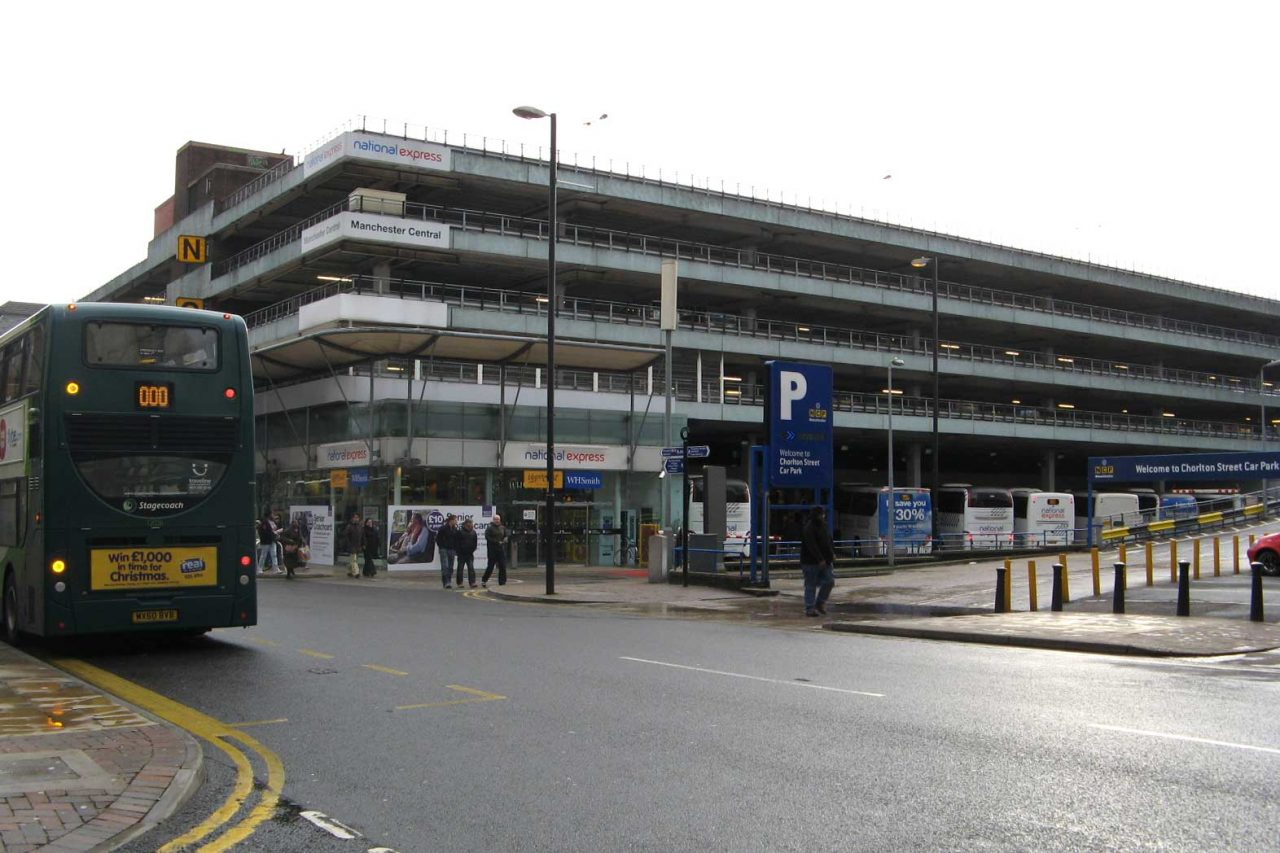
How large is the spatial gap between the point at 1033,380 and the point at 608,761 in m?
64.9

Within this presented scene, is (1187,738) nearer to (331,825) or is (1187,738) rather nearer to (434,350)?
(331,825)

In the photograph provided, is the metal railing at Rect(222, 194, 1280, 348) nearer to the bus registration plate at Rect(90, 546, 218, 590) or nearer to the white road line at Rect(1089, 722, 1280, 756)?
the bus registration plate at Rect(90, 546, 218, 590)

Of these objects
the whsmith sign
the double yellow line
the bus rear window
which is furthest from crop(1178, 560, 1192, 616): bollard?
the whsmith sign

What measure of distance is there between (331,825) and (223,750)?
225 centimetres

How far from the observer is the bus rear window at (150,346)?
40.5ft

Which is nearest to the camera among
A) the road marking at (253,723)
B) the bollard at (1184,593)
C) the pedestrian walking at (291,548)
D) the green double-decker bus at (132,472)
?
the road marking at (253,723)

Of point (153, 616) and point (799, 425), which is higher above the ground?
point (799, 425)

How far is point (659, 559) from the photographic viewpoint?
28.0m

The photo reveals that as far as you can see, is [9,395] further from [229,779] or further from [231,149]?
[231,149]

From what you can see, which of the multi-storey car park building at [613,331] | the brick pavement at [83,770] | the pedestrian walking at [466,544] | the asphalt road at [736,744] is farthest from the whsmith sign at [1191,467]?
the brick pavement at [83,770]

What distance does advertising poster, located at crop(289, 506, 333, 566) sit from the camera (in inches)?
1358

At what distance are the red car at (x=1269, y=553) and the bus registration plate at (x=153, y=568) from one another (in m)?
22.1

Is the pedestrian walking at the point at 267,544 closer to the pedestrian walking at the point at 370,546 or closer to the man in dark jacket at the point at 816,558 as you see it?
the pedestrian walking at the point at 370,546

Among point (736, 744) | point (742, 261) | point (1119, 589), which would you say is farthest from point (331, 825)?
point (742, 261)
